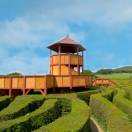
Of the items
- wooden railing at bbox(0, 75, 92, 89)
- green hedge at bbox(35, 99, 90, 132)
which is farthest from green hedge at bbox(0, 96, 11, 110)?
green hedge at bbox(35, 99, 90, 132)

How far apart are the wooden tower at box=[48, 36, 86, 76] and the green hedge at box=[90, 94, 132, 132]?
14.4m

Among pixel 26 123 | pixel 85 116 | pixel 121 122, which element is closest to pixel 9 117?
pixel 26 123

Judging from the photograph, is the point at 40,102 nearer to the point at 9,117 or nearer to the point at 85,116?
the point at 9,117

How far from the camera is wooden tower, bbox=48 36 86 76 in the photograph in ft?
127

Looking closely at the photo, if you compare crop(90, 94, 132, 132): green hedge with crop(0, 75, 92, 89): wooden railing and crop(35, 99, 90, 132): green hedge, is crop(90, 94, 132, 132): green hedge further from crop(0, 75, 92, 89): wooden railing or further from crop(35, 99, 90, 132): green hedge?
crop(0, 75, 92, 89): wooden railing

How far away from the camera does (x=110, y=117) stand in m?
16.2

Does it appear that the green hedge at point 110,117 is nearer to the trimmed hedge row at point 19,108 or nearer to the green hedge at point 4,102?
the trimmed hedge row at point 19,108

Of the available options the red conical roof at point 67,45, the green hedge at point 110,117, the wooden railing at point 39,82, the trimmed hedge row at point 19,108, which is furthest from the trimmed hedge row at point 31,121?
the red conical roof at point 67,45

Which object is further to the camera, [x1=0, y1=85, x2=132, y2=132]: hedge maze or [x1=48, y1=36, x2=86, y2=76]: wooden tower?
[x1=48, y1=36, x2=86, y2=76]: wooden tower

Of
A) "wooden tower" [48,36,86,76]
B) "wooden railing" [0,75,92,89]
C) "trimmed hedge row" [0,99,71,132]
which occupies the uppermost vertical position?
"wooden tower" [48,36,86,76]

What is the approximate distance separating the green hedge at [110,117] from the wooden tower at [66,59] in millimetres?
14448

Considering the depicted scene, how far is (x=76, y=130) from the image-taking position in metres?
12.3

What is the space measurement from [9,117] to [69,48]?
81.0 ft

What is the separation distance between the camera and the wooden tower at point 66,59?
38656 mm
